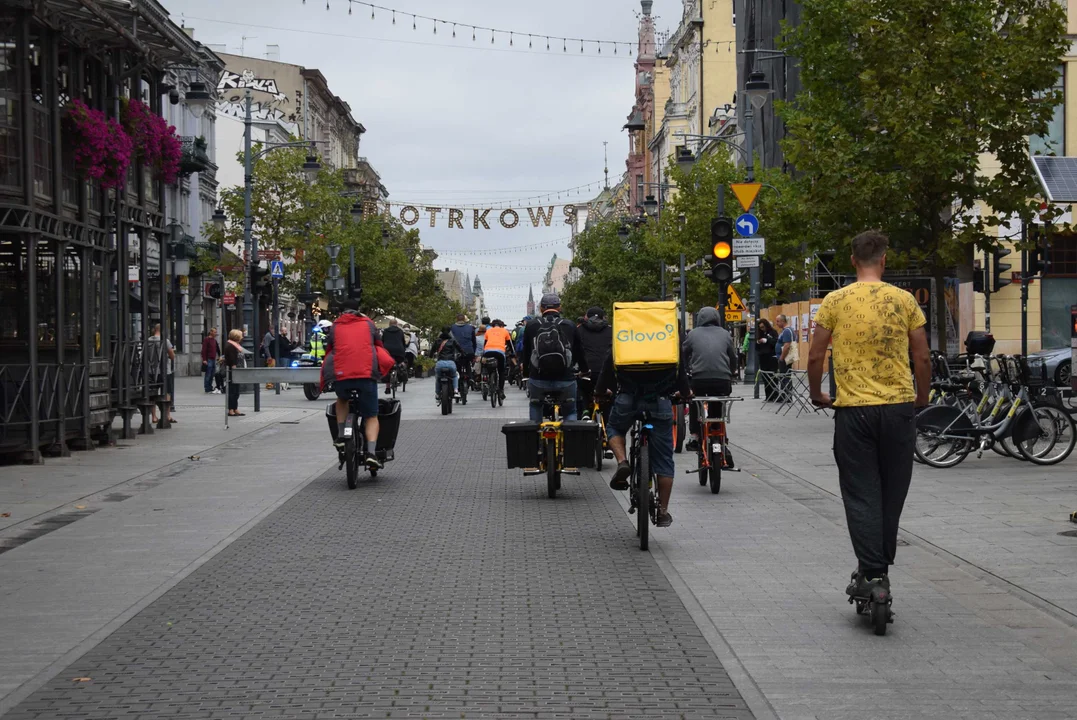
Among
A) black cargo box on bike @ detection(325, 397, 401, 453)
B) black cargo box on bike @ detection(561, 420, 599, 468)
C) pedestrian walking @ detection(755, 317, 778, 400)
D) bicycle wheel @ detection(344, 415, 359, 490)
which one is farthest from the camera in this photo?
pedestrian walking @ detection(755, 317, 778, 400)

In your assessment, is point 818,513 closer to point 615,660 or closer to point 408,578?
point 408,578

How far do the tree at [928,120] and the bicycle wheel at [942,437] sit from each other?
6966 mm

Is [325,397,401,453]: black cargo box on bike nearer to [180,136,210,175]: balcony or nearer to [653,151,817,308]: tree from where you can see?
[653,151,817,308]: tree

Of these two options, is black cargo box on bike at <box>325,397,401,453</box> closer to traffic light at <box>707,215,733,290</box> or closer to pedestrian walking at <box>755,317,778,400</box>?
traffic light at <box>707,215,733,290</box>

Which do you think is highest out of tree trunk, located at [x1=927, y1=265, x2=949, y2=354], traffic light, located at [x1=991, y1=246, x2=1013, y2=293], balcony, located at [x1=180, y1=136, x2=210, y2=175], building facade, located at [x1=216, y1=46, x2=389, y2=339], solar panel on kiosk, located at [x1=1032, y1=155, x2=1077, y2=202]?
building facade, located at [x1=216, y1=46, x2=389, y2=339]

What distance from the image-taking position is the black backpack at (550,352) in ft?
47.2

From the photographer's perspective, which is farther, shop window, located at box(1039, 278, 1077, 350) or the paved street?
shop window, located at box(1039, 278, 1077, 350)

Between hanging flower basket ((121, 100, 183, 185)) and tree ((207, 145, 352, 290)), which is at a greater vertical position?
tree ((207, 145, 352, 290))

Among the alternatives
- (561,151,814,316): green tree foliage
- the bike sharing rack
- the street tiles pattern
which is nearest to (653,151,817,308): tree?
(561,151,814,316): green tree foliage

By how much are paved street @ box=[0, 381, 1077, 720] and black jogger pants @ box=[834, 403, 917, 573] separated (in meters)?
0.43

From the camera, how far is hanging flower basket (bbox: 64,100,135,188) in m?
18.6

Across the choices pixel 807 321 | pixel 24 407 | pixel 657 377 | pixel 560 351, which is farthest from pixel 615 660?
pixel 807 321

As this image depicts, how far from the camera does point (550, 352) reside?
14391 millimetres

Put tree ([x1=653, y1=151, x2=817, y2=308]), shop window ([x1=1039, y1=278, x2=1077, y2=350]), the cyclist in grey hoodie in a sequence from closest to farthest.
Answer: the cyclist in grey hoodie, shop window ([x1=1039, y1=278, x2=1077, y2=350]), tree ([x1=653, y1=151, x2=817, y2=308])
